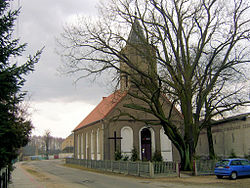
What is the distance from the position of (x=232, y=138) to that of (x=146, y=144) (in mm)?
10632

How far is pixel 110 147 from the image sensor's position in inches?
1342

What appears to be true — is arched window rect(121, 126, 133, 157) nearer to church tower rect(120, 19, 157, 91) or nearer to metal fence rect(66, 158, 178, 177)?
metal fence rect(66, 158, 178, 177)

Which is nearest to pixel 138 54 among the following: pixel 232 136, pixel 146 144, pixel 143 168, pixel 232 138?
pixel 143 168

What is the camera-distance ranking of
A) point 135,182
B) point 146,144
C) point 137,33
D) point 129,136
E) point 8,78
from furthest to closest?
point 146,144, point 129,136, point 137,33, point 135,182, point 8,78

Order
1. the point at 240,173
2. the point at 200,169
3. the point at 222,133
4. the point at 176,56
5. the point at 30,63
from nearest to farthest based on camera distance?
the point at 30,63, the point at 240,173, the point at 200,169, the point at 176,56, the point at 222,133

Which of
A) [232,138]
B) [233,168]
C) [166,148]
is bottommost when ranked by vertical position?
[233,168]

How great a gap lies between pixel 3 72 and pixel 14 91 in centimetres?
66

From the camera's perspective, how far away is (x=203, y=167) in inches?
883

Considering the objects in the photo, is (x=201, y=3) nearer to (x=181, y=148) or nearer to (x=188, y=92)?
(x=188, y=92)

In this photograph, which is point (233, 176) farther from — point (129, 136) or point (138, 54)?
point (129, 136)

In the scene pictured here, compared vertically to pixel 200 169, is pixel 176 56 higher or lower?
higher

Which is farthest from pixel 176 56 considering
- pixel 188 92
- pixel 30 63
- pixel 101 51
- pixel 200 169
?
pixel 30 63

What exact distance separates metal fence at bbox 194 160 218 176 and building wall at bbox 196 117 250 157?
22.6 feet

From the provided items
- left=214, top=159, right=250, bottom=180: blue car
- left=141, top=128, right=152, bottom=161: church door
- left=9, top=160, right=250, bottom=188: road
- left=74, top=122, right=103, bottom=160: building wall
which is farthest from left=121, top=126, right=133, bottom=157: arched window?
left=214, top=159, right=250, bottom=180: blue car
